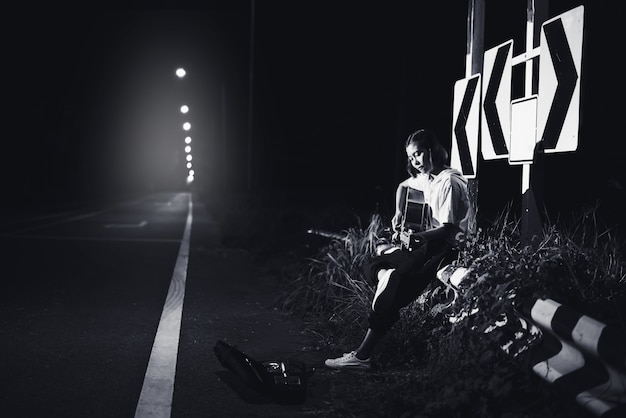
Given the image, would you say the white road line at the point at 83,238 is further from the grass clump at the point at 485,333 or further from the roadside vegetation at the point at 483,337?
the grass clump at the point at 485,333

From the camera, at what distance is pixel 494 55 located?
589cm

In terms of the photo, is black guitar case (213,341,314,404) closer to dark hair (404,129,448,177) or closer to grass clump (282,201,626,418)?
grass clump (282,201,626,418)

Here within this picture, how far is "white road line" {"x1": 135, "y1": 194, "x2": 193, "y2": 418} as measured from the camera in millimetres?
4004

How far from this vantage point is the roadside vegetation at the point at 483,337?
343cm


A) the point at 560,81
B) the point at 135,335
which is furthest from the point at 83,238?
the point at 560,81

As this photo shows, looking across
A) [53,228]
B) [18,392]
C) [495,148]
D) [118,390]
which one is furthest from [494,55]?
[53,228]

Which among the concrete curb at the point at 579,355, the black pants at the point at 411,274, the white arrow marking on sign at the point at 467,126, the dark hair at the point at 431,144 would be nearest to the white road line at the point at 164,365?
the black pants at the point at 411,274

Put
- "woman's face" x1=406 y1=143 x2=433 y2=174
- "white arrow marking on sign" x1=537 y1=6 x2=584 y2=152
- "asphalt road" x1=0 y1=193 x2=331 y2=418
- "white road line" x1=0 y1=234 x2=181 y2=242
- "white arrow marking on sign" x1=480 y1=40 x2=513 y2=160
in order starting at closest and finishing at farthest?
"asphalt road" x1=0 y1=193 x2=331 y2=418 → "white arrow marking on sign" x1=537 y1=6 x2=584 y2=152 → "woman's face" x1=406 y1=143 x2=433 y2=174 → "white arrow marking on sign" x1=480 y1=40 x2=513 y2=160 → "white road line" x1=0 y1=234 x2=181 y2=242

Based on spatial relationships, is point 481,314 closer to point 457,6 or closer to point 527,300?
point 527,300

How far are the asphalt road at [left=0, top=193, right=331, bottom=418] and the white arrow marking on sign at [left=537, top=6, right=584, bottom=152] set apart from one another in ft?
7.93

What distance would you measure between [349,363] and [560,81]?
99.8 inches

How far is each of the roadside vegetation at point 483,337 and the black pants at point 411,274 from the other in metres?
0.22

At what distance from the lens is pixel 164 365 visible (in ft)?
16.3

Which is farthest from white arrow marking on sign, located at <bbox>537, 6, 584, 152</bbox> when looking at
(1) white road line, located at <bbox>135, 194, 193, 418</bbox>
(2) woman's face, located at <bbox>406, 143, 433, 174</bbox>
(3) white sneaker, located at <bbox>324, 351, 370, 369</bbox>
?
(1) white road line, located at <bbox>135, 194, 193, 418</bbox>
